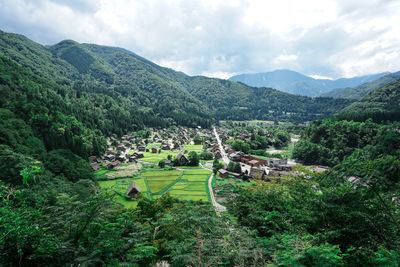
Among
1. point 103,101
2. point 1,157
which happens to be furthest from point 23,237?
point 103,101

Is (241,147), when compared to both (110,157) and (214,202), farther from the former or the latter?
(110,157)

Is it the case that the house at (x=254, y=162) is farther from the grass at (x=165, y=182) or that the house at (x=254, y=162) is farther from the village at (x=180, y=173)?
the grass at (x=165, y=182)

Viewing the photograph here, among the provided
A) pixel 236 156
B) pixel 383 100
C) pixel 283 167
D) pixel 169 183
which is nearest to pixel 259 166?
pixel 283 167

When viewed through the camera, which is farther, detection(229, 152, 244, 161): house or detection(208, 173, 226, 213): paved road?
detection(229, 152, 244, 161): house

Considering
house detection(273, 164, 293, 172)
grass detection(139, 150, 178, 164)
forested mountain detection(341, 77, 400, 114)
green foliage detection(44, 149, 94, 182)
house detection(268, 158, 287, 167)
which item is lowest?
house detection(273, 164, 293, 172)

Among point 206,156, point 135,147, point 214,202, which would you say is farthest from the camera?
point 135,147

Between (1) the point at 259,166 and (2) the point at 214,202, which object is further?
(1) the point at 259,166

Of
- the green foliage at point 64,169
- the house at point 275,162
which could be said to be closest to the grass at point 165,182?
the green foliage at point 64,169

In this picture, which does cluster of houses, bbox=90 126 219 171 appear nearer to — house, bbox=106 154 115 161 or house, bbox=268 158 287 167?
house, bbox=106 154 115 161

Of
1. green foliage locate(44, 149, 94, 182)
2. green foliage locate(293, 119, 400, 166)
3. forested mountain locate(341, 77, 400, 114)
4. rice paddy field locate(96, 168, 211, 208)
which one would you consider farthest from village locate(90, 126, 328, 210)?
forested mountain locate(341, 77, 400, 114)

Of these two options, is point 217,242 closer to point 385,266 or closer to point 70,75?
point 385,266

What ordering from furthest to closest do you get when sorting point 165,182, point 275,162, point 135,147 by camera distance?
point 135,147 < point 275,162 < point 165,182
